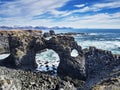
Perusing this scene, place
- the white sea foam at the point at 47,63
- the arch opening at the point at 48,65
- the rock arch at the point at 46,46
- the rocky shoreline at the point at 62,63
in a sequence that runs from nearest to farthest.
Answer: the rocky shoreline at the point at 62,63 → the rock arch at the point at 46,46 → the arch opening at the point at 48,65 → the white sea foam at the point at 47,63

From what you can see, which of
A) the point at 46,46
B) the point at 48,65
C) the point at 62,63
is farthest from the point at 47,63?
the point at 62,63

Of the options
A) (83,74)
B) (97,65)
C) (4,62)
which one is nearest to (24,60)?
(4,62)

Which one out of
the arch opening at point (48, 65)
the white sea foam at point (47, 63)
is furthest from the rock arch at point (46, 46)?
the white sea foam at point (47, 63)

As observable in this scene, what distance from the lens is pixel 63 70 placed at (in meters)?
49.3

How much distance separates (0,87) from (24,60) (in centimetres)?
3189

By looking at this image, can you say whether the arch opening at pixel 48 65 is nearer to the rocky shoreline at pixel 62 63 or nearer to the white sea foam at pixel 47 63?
the white sea foam at pixel 47 63

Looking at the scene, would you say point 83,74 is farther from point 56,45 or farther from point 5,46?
point 5,46

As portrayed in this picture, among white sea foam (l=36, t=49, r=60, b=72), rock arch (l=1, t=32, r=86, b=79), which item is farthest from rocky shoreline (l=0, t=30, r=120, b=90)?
white sea foam (l=36, t=49, r=60, b=72)

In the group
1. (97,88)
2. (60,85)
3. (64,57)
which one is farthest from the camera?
(64,57)

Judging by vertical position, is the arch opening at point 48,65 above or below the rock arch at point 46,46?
below

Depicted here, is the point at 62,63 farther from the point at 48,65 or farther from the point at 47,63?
the point at 47,63

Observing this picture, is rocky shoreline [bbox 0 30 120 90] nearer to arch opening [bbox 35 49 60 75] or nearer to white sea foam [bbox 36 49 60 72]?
arch opening [bbox 35 49 60 75]

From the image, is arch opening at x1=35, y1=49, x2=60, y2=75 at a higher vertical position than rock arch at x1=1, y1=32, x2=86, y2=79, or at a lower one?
lower

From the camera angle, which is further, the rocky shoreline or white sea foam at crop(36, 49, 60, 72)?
white sea foam at crop(36, 49, 60, 72)
